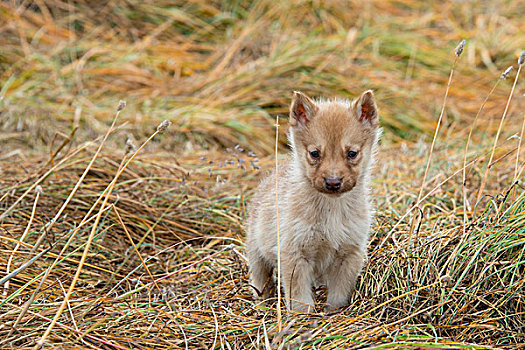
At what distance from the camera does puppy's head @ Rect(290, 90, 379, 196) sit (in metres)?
3.06

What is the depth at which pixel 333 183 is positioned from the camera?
3012 millimetres

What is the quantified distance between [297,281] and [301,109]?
0.96 metres

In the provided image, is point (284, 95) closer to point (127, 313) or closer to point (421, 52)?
point (421, 52)

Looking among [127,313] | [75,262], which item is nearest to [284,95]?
[75,262]

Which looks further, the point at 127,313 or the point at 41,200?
the point at 41,200

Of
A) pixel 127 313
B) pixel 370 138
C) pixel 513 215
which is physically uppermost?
pixel 370 138

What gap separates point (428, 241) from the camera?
10.7ft

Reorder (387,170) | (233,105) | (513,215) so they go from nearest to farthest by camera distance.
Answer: (513,215) → (387,170) → (233,105)

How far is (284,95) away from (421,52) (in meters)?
2.32

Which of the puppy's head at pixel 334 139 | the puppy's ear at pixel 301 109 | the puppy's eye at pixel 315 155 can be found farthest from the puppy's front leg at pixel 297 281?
the puppy's ear at pixel 301 109

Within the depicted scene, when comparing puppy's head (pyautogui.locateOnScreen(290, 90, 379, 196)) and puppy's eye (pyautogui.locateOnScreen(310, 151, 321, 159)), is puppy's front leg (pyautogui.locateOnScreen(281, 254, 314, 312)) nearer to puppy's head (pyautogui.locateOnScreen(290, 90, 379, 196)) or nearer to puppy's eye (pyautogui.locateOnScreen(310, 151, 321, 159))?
puppy's head (pyautogui.locateOnScreen(290, 90, 379, 196))

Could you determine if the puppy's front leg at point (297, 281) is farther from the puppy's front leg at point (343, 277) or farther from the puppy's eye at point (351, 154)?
the puppy's eye at point (351, 154)

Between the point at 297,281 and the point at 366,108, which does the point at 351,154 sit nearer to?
the point at 366,108

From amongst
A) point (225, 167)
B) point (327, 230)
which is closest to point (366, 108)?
point (327, 230)
